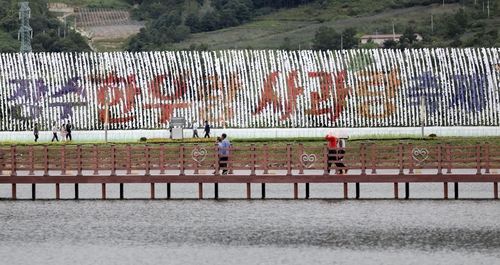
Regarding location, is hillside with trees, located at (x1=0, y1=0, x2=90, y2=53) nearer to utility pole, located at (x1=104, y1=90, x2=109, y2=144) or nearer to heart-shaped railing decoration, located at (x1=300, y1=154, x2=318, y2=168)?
utility pole, located at (x1=104, y1=90, x2=109, y2=144)

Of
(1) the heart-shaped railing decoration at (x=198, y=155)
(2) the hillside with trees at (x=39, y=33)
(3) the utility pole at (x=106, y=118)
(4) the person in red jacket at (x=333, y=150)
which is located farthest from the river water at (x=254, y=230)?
(2) the hillside with trees at (x=39, y=33)

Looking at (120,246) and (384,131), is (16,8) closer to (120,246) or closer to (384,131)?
(384,131)

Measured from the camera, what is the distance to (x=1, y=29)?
186 metres

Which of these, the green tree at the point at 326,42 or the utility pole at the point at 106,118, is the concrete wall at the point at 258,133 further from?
the green tree at the point at 326,42

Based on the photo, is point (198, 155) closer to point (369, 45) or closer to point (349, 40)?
point (369, 45)

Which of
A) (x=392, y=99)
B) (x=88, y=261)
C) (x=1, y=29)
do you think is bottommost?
(x=88, y=261)

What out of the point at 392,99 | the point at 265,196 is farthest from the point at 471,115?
the point at 265,196

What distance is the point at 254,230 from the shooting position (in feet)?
134

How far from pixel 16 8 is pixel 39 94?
381 ft

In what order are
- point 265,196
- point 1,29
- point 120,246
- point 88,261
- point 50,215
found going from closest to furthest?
point 88,261
point 120,246
point 50,215
point 265,196
point 1,29

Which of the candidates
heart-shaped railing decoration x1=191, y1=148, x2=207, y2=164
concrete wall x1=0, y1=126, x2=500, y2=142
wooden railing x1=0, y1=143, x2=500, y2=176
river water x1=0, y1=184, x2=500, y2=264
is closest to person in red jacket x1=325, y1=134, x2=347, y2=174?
wooden railing x1=0, y1=143, x2=500, y2=176

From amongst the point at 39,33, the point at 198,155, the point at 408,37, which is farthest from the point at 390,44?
the point at 198,155

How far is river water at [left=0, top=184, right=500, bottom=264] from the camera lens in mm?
35625

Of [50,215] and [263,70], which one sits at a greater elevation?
[263,70]
